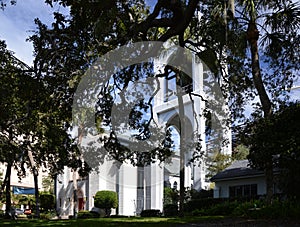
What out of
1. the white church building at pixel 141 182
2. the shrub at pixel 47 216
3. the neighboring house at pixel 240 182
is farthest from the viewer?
the shrub at pixel 47 216

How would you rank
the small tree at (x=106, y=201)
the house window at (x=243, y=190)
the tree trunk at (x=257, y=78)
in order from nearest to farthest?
the tree trunk at (x=257, y=78) < the house window at (x=243, y=190) < the small tree at (x=106, y=201)

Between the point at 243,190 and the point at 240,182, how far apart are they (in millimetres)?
470

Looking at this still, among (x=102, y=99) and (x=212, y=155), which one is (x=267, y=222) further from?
(x=212, y=155)

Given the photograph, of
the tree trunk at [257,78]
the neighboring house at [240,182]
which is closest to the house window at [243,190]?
the neighboring house at [240,182]

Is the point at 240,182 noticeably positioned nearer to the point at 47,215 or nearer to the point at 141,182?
the point at 141,182

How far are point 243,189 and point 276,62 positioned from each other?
10966 millimetres

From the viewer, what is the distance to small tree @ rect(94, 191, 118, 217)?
27.2 metres

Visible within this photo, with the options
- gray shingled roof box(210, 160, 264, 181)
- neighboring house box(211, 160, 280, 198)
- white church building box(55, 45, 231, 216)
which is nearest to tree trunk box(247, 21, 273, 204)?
neighboring house box(211, 160, 280, 198)

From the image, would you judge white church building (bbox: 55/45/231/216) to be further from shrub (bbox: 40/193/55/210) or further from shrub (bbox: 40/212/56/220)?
shrub (bbox: 40/212/56/220)

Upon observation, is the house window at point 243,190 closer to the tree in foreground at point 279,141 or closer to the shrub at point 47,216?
the tree in foreground at point 279,141

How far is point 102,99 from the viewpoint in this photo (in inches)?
474

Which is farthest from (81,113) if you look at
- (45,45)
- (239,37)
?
(239,37)

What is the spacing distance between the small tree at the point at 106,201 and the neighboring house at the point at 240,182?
813cm

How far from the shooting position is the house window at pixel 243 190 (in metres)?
20.7
